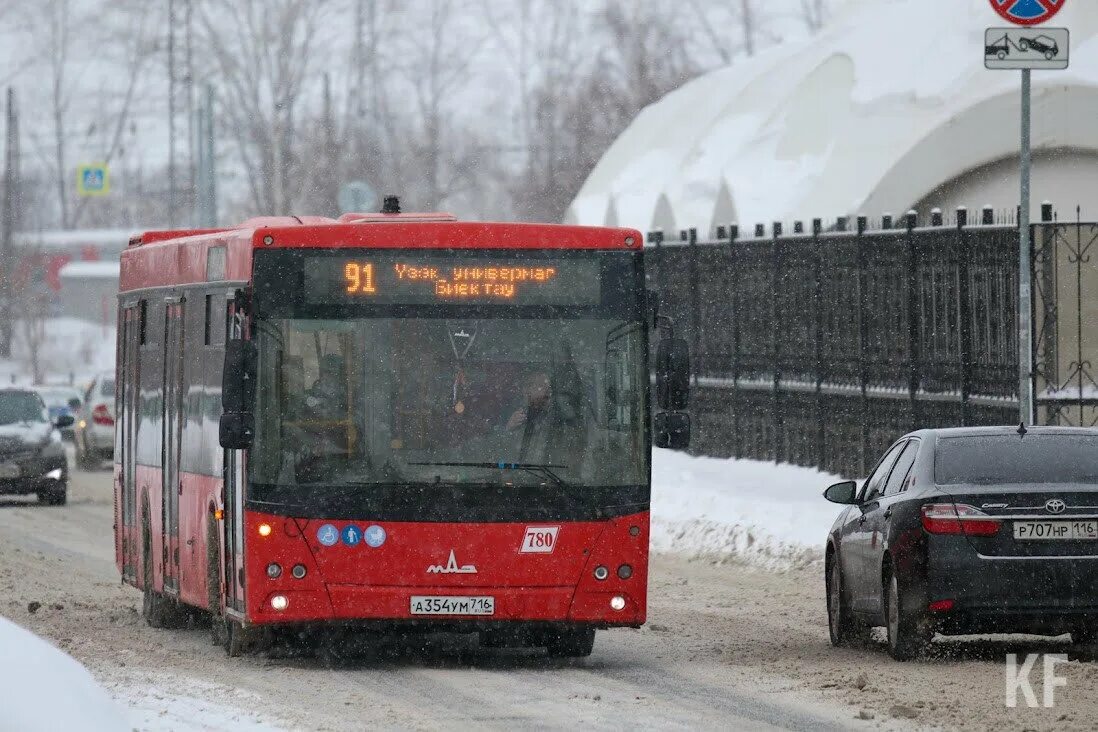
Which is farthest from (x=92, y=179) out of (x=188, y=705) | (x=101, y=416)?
(x=188, y=705)

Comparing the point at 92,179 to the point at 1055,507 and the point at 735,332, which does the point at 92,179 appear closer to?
the point at 735,332

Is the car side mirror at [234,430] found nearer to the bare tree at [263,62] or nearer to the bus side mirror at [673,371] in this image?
the bus side mirror at [673,371]

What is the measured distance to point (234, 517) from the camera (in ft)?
45.6

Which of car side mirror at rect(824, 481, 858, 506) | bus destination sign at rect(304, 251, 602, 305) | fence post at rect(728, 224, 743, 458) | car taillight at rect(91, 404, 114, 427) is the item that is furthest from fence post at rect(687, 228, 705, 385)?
bus destination sign at rect(304, 251, 602, 305)

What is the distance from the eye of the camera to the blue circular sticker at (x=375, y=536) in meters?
13.5

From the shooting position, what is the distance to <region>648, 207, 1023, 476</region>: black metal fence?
840 inches

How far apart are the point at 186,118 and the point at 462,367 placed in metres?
64.4

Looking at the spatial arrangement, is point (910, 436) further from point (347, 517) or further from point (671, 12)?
point (671, 12)

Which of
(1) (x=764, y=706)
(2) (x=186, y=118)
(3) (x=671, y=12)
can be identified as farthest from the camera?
(3) (x=671, y=12)

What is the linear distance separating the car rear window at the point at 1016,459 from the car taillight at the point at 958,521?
0.70 ft

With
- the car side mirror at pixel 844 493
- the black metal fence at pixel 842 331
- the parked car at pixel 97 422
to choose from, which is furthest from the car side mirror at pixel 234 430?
the parked car at pixel 97 422

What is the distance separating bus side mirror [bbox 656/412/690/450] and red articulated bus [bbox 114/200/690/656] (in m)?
0.02

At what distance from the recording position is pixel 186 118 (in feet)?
252

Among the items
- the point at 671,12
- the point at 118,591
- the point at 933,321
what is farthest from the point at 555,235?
the point at 671,12
